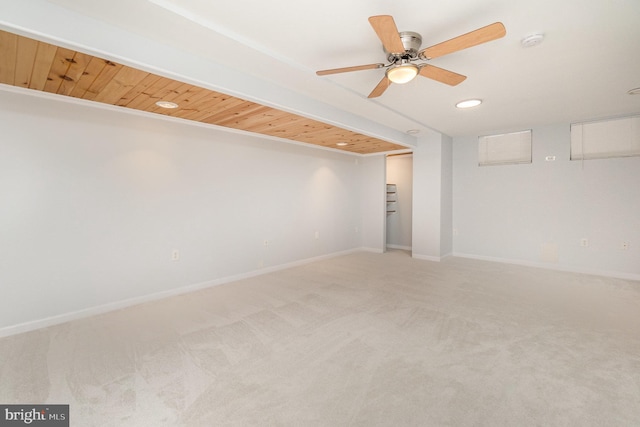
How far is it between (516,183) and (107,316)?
6.33 meters

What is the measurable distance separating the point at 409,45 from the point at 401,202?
4.90m

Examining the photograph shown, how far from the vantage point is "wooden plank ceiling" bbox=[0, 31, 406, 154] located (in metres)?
1.96

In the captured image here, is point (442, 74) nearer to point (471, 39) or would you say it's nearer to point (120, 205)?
point (471, 39)

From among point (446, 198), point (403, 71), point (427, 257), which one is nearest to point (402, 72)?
point (403, 71)

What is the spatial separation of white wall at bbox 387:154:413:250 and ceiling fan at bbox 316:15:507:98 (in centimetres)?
436

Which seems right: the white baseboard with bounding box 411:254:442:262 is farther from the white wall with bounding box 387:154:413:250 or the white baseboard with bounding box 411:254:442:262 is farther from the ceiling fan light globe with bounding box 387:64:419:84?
the ceiling fan light globe with bounding box 387:64:419:84

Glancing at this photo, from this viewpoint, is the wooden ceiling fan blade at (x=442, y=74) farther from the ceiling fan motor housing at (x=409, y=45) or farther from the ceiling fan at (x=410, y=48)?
the ceiling fan motor housing at (x=409, y=45)

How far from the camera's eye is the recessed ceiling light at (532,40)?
2082 mm

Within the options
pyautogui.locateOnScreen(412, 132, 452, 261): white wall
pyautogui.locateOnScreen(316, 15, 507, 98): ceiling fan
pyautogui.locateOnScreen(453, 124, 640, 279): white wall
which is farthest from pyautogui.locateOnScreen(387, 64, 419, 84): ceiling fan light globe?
pyautogui.locateOnScreen(453, 124, 640, 279): white wall

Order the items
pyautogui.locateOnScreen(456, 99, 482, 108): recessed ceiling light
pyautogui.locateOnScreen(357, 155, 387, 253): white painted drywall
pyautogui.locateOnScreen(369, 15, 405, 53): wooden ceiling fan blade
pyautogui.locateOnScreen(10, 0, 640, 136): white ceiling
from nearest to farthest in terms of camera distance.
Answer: pyautogui.locateOnScreen(369, 15, 405, 53): wooden ceiling fan blade → pyautogui.locateOnScreen(10, 0, 640, 136): white ceiling → pyautogui.locateOnScreen(456, 99, 482, 108): recessed ceiling light → pyautogui.locateOnScreen(357, 155, 387, 253): white painted drywall

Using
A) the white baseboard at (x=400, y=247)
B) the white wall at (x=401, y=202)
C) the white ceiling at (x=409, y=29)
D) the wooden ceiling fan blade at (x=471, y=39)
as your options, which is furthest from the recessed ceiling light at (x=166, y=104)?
the white baseboard at (x=400, y=247)

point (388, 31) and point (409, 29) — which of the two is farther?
point (409, 29)

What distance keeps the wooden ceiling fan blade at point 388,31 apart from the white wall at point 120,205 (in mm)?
2850

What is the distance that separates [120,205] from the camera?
3158 mm
